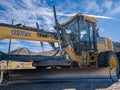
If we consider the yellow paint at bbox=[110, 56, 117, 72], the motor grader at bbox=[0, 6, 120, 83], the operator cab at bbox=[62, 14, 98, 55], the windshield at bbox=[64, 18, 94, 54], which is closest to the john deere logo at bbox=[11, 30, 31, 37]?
the motor grader at bbox=[0, 6, 120, 83]

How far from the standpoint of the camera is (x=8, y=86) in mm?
7320

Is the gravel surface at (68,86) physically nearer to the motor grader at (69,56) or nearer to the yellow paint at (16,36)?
the motor grader at (69,56)

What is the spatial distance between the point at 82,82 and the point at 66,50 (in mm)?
1463

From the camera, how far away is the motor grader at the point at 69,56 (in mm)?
6902

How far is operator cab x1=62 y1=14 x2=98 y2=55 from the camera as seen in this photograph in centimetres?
916

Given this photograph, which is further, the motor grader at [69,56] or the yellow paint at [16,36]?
the motor grader at [69,56]

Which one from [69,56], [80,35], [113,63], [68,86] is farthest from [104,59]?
[68,86]

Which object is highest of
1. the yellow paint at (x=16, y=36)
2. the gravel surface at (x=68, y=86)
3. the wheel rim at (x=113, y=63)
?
the yellow paint at (x=16, y=36)

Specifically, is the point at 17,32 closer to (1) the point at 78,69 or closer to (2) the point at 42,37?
(2) the point at 42,37

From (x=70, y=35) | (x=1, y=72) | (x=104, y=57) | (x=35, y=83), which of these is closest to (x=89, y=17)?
(x=70, y=35)

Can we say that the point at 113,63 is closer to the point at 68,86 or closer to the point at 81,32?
the point at 81,32

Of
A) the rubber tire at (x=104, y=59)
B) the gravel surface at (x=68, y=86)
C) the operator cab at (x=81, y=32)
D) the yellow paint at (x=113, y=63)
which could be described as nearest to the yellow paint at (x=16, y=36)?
the operator cab at (x=81, y=32)

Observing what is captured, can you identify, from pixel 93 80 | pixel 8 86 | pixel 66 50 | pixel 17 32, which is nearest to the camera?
pixel 17 32

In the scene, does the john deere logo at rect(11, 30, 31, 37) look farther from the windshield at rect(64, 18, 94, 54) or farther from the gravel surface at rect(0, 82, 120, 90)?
the windshield at rect(64, 18, 94, 54)
